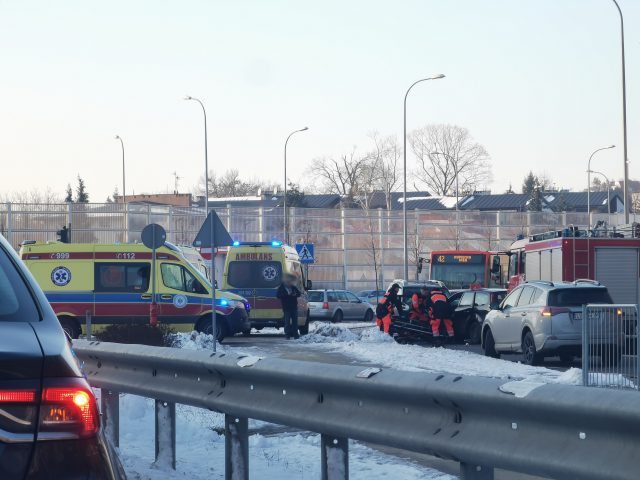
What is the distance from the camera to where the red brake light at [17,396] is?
10.5 feet

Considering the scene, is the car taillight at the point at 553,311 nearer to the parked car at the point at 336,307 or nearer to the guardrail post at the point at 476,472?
the guardrail post at the point at 476,472

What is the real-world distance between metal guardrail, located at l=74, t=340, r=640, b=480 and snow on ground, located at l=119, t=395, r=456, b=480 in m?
0.33

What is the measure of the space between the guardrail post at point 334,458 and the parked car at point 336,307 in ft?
118

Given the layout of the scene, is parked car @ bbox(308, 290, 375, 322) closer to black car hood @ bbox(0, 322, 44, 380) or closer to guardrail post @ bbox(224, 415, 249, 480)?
guardrail post @ bbox(224, 415, 249, 480)

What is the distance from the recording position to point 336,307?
43.0 m

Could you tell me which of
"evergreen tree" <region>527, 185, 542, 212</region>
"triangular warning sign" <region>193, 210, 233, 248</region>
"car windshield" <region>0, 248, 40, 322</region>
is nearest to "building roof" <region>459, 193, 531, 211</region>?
"evergreen tree" <region>527, 185, 542, 212</region>

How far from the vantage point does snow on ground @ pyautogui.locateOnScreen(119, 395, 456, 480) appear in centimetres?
785

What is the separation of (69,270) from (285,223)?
37495 millimetres

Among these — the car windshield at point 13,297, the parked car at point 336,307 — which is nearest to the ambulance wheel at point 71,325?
the parked car at point 336,307

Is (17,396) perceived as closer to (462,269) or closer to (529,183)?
(462,269)

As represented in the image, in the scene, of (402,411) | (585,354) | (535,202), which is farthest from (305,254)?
(535,202)

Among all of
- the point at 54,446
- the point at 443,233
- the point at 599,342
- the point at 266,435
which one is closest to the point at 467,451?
the point at 54,446

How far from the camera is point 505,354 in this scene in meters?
23.9

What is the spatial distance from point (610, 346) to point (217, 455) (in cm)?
787
